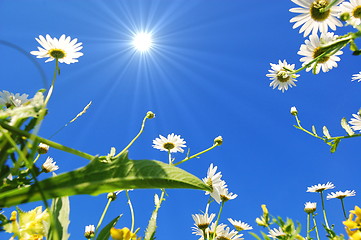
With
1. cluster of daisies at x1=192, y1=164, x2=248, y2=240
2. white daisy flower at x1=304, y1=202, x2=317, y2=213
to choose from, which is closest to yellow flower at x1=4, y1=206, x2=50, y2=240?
cluster of daisies at x1=192, y1=164, x2=248, y2=240

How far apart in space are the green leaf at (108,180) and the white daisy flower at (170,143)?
4.19 feet

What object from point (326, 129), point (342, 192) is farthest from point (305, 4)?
point (342, 192)

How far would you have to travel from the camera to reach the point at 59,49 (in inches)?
46.3

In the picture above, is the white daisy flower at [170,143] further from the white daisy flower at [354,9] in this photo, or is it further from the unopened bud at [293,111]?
the white daisy flower at [354,9]

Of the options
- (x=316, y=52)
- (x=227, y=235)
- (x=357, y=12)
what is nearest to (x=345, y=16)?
(x=357, y=12)

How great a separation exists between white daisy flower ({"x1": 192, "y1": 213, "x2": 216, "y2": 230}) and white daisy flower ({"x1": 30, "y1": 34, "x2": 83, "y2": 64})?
30.6 inches

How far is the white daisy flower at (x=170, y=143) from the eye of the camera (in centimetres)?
179

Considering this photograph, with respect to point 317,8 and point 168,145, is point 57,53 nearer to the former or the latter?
point 168,145

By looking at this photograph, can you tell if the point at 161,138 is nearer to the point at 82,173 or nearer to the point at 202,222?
the point at 202,222

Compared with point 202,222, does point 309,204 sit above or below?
above

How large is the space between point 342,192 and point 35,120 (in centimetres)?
197

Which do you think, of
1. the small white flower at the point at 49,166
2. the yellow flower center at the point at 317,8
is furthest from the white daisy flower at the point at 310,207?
the small white flower at the point at 49,166

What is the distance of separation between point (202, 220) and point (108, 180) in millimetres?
890

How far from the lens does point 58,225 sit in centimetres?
54
